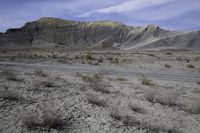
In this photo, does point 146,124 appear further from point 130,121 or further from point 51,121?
point 51,121

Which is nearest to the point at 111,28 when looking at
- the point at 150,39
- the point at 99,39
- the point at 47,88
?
the point at 99,39

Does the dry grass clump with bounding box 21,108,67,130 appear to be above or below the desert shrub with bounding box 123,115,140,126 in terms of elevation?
above

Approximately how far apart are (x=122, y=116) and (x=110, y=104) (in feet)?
5.38

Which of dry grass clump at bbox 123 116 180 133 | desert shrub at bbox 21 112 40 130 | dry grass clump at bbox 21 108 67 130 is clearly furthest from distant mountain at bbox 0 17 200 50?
desert shrub at bbox 21 112 40 130

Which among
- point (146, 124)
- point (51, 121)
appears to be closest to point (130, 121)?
point (146, 124)

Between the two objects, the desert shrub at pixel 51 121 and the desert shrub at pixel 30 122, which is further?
the desert shrub at pixel 51 121

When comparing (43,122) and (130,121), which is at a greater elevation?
(43,122)

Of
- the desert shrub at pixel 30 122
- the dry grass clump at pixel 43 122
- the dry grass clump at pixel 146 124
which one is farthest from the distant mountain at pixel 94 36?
the desert shrub at pixel 30 122

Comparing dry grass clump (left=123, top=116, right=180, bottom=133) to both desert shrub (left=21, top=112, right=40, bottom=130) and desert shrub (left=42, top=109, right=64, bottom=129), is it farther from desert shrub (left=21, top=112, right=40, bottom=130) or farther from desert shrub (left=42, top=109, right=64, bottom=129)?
desert shrub (left=21, top=112, right=40, bottom=130)

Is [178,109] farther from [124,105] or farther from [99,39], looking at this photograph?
[99,39]

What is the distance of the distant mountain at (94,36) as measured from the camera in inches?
5340

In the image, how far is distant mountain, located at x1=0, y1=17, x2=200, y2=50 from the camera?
445 feet

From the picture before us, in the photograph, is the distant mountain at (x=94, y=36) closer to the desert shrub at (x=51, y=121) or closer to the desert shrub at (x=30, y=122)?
the desert shrub at (x=51, y=121)

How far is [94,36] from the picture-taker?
534 feet
